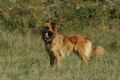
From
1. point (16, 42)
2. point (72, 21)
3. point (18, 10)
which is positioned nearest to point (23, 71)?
point (16, 42)

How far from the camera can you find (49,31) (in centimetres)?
902

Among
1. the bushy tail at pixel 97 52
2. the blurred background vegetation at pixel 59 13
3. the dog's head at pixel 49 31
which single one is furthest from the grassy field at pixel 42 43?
the dog's head at pixel 49 31

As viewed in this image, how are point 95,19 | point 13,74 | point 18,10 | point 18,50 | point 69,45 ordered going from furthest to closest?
1. point 18,10
2. point 95,19
3. point 18,50
4. point 69,45
5. point 13,74

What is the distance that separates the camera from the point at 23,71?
7594mm

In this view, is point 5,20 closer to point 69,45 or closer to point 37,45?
point 37,45

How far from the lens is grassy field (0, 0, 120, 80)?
7.12 meters

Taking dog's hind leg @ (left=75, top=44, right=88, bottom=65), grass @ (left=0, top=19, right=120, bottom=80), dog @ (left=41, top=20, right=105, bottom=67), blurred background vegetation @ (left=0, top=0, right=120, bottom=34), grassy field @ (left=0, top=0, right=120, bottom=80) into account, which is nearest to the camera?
grass @ (left=0, top=19, right=120, bottom=80)

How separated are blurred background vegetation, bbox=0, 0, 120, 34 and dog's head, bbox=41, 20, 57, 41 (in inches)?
200

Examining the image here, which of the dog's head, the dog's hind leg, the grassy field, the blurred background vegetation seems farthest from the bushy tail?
the blurred background vegetation

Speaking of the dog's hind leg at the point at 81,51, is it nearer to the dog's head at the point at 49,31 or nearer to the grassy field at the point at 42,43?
the grassy field at the point at 42,43

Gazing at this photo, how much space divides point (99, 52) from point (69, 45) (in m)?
1.08

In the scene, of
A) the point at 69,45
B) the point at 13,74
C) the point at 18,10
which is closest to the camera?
the point at 13,74

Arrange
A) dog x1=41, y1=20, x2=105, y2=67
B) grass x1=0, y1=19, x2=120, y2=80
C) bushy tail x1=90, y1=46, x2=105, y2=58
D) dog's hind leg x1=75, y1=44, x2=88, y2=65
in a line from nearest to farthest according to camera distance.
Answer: grass x1=0, y1=19, x2=120, y2=80 → dog x1=41, y1=20, x2=105, y2=67 → dog's hind leg x1=75, y1=44, x2=88, y2=65 → bushy tail x1=90, y1=46, x2=105, y2=58

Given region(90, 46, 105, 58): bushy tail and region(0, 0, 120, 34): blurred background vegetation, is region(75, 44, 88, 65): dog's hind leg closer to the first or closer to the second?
Result: region(90, 46, 105, 58): bushy tail
